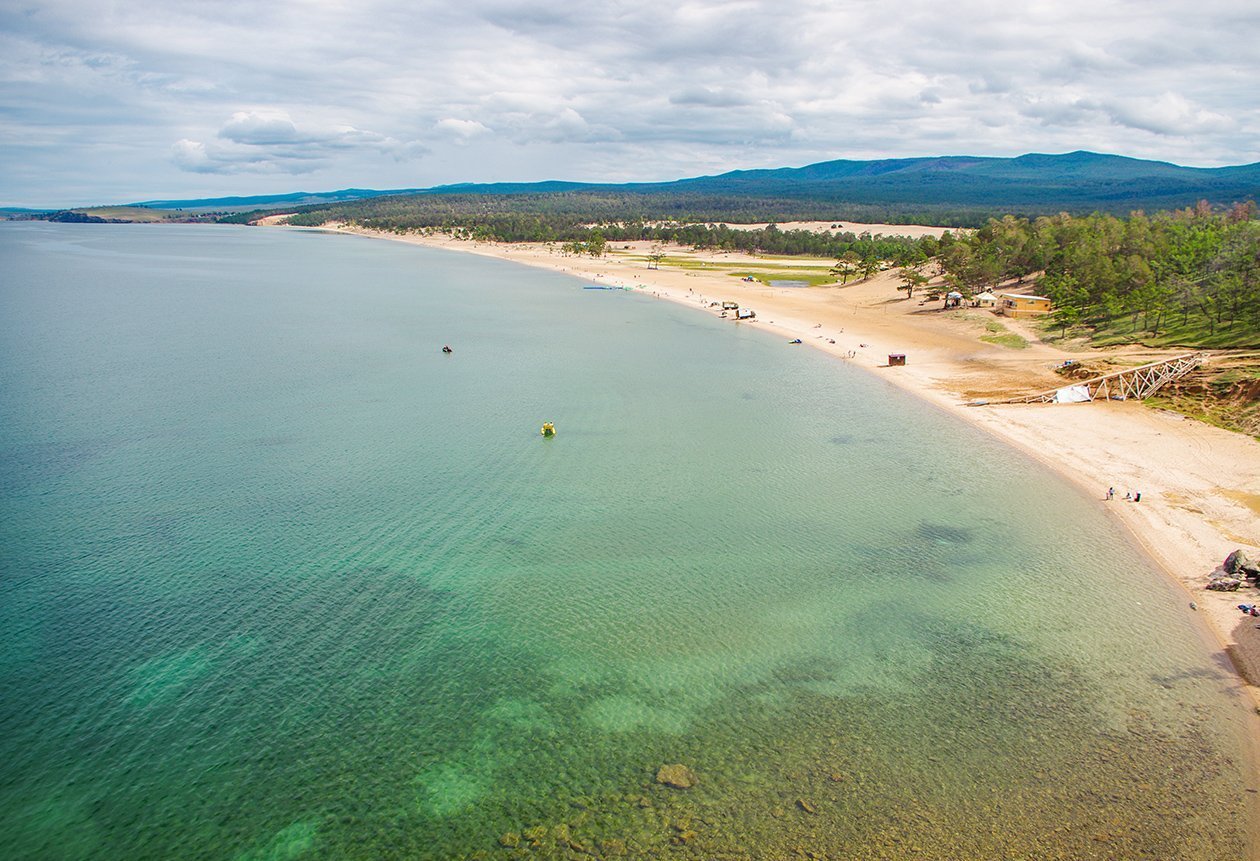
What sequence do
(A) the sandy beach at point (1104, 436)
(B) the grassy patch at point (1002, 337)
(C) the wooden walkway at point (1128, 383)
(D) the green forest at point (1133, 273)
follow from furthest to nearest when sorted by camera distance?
1. (B) the grassy patch at point (1002, 337)
2. (D) the green forest at point (1133, 273)
3. (C) the wooden walkway at point (1128, 383)
4. (A) the sandy beach at point (1104, 436)

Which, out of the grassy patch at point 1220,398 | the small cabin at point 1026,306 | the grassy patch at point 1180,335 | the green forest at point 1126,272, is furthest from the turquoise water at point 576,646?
the small cabin at point 1026,306

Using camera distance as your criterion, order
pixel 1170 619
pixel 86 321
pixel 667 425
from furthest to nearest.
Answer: pixel 86 321, pixel 667 425, pixel 1170 619

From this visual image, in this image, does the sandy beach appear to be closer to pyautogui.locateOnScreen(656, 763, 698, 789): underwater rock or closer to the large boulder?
the large boulder

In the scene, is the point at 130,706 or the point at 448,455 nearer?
the point at 130,706

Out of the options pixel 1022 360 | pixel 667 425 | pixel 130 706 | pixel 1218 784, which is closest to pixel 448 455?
pixel 667 425

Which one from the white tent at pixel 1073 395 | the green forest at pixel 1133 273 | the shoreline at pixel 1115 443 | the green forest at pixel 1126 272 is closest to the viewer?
the shoreline at pixel 1115 443

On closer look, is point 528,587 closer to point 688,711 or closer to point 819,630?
point 688,711

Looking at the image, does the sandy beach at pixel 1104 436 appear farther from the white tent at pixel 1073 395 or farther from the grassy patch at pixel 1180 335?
the grassy patch at pixel 1180 335
